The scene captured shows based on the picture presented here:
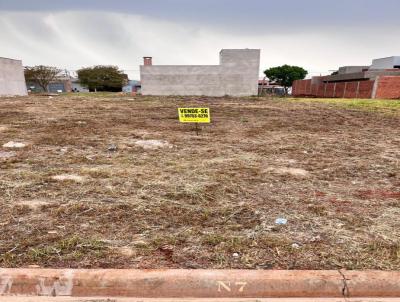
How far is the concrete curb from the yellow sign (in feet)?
16.0

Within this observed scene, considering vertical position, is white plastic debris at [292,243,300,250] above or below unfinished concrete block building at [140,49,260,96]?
below

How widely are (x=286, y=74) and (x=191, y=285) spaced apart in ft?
183

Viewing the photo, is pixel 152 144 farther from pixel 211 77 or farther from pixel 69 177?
pixel 211 77

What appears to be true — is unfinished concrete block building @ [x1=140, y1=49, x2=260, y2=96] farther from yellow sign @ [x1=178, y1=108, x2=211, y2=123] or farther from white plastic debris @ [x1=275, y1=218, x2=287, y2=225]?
white plastic debris @ [x1=275, y1=218, x2=287, y2=225]

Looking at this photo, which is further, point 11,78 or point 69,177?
point 11,78

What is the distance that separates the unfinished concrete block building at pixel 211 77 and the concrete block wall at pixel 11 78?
37.2ft

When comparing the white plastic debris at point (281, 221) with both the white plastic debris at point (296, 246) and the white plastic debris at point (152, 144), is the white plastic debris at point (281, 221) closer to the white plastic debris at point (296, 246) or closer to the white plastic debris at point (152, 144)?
the white plastic debris at point (296, 246)

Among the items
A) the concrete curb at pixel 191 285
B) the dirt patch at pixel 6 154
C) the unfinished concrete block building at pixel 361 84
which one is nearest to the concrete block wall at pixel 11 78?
the dirt patch at pixel 6 154

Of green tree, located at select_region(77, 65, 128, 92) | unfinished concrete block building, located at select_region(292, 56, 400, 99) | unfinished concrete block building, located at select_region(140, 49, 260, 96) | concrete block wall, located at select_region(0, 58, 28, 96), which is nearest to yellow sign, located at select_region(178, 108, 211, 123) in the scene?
unfinished concrete block building, located at select_region(140, 49, 260, 96)

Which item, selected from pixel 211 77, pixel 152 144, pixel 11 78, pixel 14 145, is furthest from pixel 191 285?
pixel 11 78

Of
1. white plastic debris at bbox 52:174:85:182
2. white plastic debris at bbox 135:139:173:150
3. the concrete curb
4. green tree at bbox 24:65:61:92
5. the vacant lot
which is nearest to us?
the concrete curb

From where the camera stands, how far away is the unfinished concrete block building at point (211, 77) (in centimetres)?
2852

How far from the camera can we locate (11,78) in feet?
92.9

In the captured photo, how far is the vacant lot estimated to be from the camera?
242 cm
